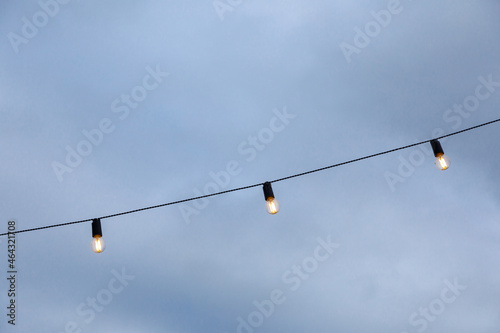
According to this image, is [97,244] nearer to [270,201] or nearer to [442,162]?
[270,201]

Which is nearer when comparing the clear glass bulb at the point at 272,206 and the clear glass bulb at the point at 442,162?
the clear glass bulb at the point at 272,206

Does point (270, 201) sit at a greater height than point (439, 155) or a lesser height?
lesser

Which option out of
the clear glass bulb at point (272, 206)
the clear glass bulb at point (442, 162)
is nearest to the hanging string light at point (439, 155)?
the clear glass bulb at point (442, 162)

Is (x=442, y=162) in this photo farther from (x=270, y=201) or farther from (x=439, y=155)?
(x=270, y=201)

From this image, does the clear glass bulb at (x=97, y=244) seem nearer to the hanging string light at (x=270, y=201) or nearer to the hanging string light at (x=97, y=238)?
the hanging string light at (x=97, y=238)

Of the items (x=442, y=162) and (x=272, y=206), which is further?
(x=442, y=162)

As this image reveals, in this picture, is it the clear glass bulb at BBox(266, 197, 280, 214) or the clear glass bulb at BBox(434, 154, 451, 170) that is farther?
the clear glass bulb at BBox(434, 154, 451, 170)

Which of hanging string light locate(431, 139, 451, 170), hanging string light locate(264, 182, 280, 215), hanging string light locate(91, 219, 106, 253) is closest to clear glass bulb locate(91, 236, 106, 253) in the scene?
hanging string light locate(91, 219, 106, 253)

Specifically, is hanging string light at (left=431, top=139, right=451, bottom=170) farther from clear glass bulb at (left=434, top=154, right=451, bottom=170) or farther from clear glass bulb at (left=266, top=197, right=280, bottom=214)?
clear glass bulb at (left=266, top=197, right=280, bottom=214)

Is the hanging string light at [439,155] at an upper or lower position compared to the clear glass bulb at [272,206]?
upper

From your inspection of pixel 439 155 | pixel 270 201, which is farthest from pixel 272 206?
pixel 439 155

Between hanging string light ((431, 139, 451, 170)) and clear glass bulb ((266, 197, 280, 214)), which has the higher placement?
hanging string light ((431, 139, 451, 170))

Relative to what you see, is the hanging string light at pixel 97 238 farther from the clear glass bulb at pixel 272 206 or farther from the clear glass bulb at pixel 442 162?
the clear glass bulb at pixel 442 162

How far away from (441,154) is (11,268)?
33.9 ft
